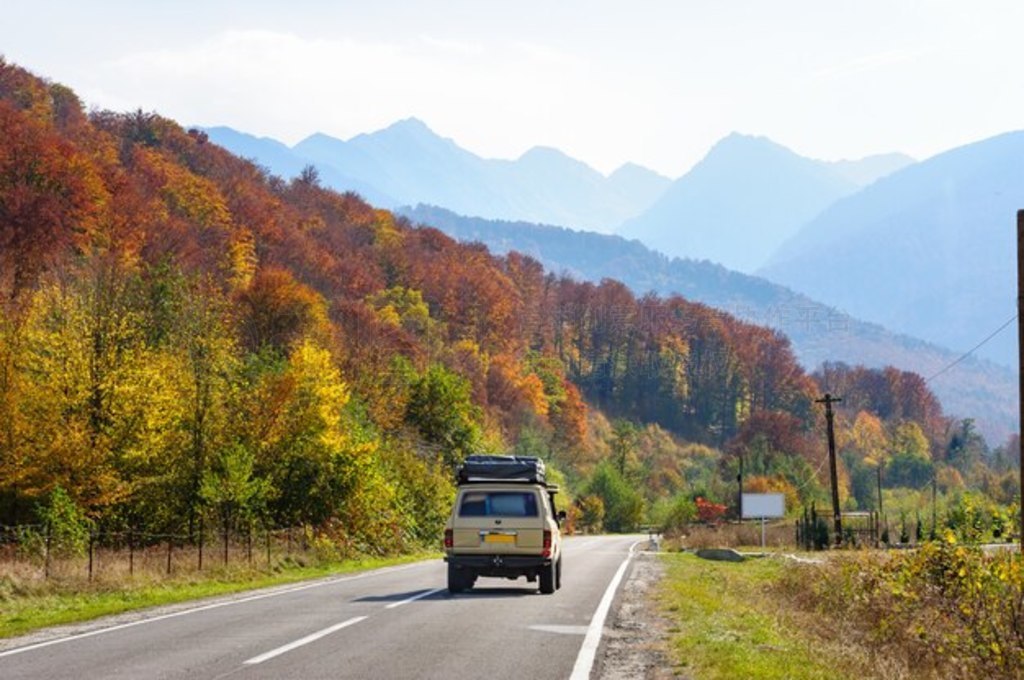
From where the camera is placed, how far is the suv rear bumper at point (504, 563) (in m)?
23.1

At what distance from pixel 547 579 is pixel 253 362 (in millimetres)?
32400

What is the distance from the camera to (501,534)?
2316cm

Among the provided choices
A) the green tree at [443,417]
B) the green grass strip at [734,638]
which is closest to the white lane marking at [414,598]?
the green grass strip at [734,638]

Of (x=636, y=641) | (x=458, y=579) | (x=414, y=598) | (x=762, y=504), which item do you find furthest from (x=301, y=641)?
(x=762, y=504)

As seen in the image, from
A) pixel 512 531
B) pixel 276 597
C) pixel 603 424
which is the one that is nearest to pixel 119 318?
pixel 276 597

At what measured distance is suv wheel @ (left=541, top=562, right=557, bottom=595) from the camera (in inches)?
919

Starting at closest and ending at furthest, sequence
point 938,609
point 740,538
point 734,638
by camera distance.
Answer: point 734,638 → point 938,609 → point 740,538

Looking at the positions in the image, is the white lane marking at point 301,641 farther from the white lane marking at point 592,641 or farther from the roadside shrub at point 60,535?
the roadside shrub at point 60,535

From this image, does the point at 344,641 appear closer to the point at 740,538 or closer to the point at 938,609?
the point at 938,609

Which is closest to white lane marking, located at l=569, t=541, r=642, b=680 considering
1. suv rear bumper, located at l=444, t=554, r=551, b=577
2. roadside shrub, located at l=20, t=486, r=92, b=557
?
suv rear bumper, located at l=444, t=554, r=551, b=577

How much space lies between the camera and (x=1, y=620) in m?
18.8

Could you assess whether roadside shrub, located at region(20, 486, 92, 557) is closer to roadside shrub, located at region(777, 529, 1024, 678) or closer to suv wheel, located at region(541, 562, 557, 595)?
suv wheel, located at region(541, 562, 557, 595)

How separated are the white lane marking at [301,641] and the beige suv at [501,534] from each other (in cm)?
522

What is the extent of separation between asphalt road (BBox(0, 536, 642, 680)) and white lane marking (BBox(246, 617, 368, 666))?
0.04 ft
